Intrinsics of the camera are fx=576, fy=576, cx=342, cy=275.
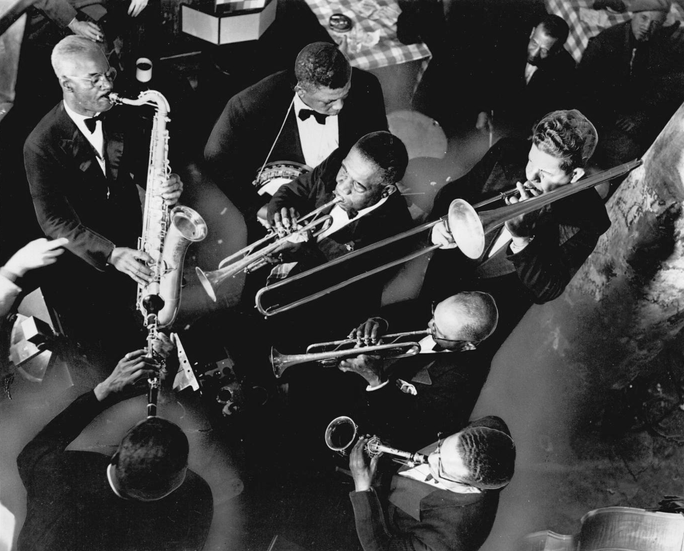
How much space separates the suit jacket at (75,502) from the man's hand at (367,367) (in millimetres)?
1311

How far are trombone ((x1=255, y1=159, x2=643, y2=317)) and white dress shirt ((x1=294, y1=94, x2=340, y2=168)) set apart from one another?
0.65m

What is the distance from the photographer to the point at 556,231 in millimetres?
3594

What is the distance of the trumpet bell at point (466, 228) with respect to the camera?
10.8 ft

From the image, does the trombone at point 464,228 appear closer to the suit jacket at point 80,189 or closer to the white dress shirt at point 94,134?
the suit jacket at point 80,189

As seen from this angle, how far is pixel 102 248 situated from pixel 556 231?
2734 millimetres

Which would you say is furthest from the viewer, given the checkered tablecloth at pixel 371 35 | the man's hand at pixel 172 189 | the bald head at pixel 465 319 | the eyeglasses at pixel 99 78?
the checkered tablecloth at pixel 371 35

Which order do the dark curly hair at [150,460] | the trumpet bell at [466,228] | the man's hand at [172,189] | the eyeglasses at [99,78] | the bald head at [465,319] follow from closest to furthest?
the dark curly hair at [150,460], the eyeglasses at [99,78], the trumpet bell at [466,228], the man's hand at [172,189], the bald head at [465,319]

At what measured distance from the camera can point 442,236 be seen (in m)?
3.51

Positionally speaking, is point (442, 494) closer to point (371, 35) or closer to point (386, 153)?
point (386, 153)

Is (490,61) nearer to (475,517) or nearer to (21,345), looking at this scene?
(475,517)

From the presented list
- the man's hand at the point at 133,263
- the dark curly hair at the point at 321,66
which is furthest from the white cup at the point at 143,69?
the man's hand at the point at 133,263

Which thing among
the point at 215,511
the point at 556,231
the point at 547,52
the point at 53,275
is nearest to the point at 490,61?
the point at 547,52

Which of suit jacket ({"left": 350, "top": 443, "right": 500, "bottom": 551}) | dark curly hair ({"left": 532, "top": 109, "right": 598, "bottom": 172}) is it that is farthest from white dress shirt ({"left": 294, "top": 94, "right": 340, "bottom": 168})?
suit jacket ({"left": 350, "top": 443, "right": 500, "bottom": 551})

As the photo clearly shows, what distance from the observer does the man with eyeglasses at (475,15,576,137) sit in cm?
381
